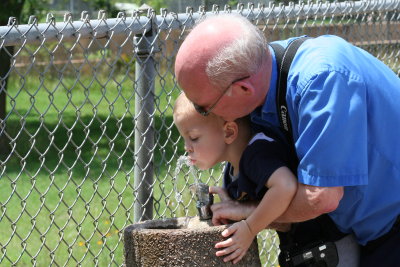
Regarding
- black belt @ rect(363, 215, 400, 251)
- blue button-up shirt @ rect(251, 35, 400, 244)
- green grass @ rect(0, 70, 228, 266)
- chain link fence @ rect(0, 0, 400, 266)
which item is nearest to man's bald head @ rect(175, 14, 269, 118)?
blue button-up shirt @ rect(251, 35, 400, 244)

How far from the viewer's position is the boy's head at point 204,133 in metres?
2.49

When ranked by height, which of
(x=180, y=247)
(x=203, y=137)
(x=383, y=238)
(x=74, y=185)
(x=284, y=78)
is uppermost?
(x=284, y=78)

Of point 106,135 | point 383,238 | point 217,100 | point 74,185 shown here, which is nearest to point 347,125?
point 217,100

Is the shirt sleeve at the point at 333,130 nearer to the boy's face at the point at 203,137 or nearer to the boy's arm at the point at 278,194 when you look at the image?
the boy's arm at the point at 278,194

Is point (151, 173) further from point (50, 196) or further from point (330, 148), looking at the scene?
point (50, 196)

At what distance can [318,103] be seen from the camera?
216 cm

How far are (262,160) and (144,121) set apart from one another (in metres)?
1.27

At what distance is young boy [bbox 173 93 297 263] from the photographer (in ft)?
7.63

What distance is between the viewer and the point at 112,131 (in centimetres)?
930

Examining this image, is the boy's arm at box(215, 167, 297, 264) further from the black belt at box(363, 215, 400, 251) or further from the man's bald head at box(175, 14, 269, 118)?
the black belt at box(363, 215, 400, 251)

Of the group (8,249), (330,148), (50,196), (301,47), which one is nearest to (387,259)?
(330,148)

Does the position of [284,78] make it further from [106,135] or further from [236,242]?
[106,135]

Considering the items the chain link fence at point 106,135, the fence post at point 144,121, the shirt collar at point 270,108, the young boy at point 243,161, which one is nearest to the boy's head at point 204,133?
the young boy at point 243,161

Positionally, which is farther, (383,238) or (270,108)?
(383,238)
